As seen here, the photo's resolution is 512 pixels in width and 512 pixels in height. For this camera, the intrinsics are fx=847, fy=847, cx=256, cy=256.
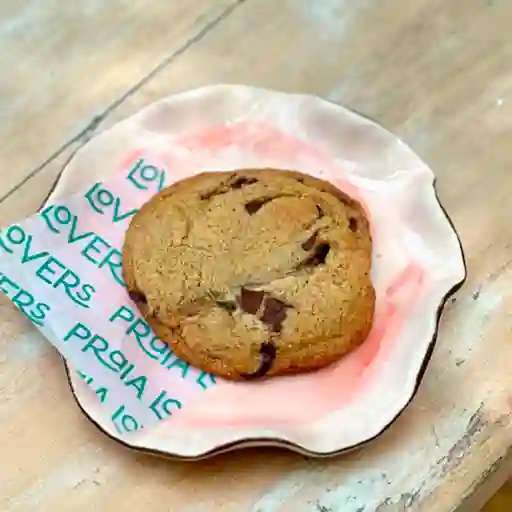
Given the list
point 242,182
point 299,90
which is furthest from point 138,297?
point 299,90

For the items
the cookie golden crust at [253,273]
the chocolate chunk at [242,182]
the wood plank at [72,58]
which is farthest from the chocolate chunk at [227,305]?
the wood plank at [72,58]

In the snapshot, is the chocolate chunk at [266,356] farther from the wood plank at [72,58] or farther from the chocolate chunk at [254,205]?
the wood plank at [72,58]

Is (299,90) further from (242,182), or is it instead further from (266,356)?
(266,356)

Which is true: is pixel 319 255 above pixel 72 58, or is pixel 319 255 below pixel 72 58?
below

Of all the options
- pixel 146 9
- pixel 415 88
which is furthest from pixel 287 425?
pixel 146 9

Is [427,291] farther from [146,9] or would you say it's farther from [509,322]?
[146,9]

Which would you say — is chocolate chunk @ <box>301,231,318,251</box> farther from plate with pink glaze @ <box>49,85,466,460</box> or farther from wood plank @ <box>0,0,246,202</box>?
wood plank @ <box>0,0,246,202</box>
